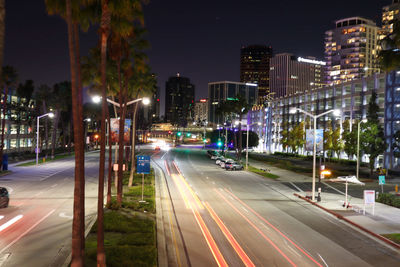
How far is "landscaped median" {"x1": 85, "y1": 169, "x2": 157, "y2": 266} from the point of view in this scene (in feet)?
49.9

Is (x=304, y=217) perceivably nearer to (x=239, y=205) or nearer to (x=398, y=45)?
(x=239, y=205)

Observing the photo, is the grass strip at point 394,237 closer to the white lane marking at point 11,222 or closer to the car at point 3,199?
the white lane marking at point 11,222

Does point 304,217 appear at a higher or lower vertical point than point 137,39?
lower

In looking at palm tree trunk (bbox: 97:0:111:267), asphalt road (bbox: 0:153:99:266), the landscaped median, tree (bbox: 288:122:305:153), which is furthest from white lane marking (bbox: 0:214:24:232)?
tree (bbox: 288:122:305:153)

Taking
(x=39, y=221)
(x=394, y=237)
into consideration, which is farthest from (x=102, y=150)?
(x=394, y=237)

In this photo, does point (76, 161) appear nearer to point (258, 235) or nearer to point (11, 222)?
point (258, 235)

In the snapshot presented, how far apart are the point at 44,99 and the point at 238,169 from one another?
157 feet

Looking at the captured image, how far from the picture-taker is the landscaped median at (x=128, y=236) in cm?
1520

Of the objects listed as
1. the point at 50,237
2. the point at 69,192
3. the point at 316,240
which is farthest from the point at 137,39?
the point at 316,240

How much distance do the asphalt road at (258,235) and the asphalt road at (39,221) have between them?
522 centimetres

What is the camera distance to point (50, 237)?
19109 millimetres

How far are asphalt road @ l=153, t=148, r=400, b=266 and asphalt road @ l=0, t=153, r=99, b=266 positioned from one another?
17.1ft

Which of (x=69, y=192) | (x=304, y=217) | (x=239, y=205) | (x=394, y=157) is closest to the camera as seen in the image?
(x=304, y=217)

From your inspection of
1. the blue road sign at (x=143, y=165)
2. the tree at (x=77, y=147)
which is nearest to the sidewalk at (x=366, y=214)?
the blue road sign at (x=143, y=165)
